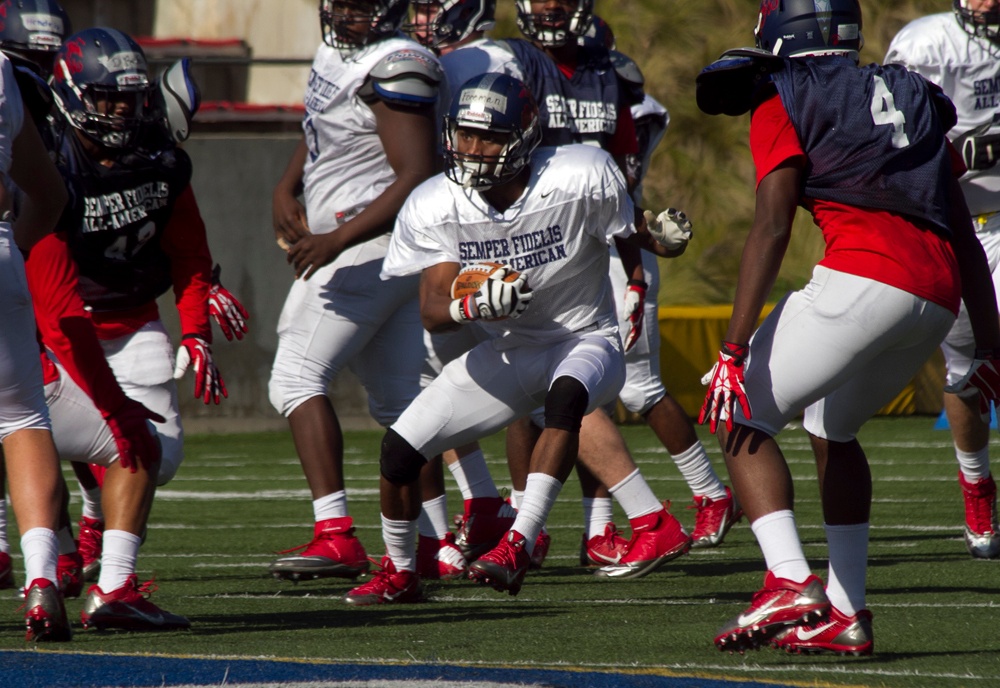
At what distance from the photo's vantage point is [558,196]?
4.88m

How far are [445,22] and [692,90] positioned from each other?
10840 millimetres

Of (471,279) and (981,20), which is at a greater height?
(981,20)

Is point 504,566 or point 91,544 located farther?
point 91,544

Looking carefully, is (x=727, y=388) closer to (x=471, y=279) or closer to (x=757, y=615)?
(x=757, y=615)

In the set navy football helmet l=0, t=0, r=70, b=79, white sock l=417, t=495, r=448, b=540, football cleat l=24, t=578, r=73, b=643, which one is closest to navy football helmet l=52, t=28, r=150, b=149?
navy football helmet l=0, t=0, r=70, b=79

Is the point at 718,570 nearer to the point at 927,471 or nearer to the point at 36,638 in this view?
the point at 36,638

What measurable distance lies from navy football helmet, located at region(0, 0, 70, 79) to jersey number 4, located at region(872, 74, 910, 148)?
2.95m

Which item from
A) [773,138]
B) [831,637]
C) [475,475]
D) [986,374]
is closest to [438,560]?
[475,475]

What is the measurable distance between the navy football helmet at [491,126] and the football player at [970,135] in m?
1.74

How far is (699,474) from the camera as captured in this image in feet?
20.6

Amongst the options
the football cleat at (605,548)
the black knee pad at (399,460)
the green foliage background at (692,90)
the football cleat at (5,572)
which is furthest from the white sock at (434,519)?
the green foliage background at (692,90)

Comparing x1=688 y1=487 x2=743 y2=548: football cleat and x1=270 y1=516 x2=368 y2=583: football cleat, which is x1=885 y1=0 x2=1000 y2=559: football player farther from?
x1=270 y1=516 x2=368 y2=583: football cleat

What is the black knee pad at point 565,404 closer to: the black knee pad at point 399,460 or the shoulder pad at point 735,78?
the black knee pad at point 399,460

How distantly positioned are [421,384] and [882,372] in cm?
230
